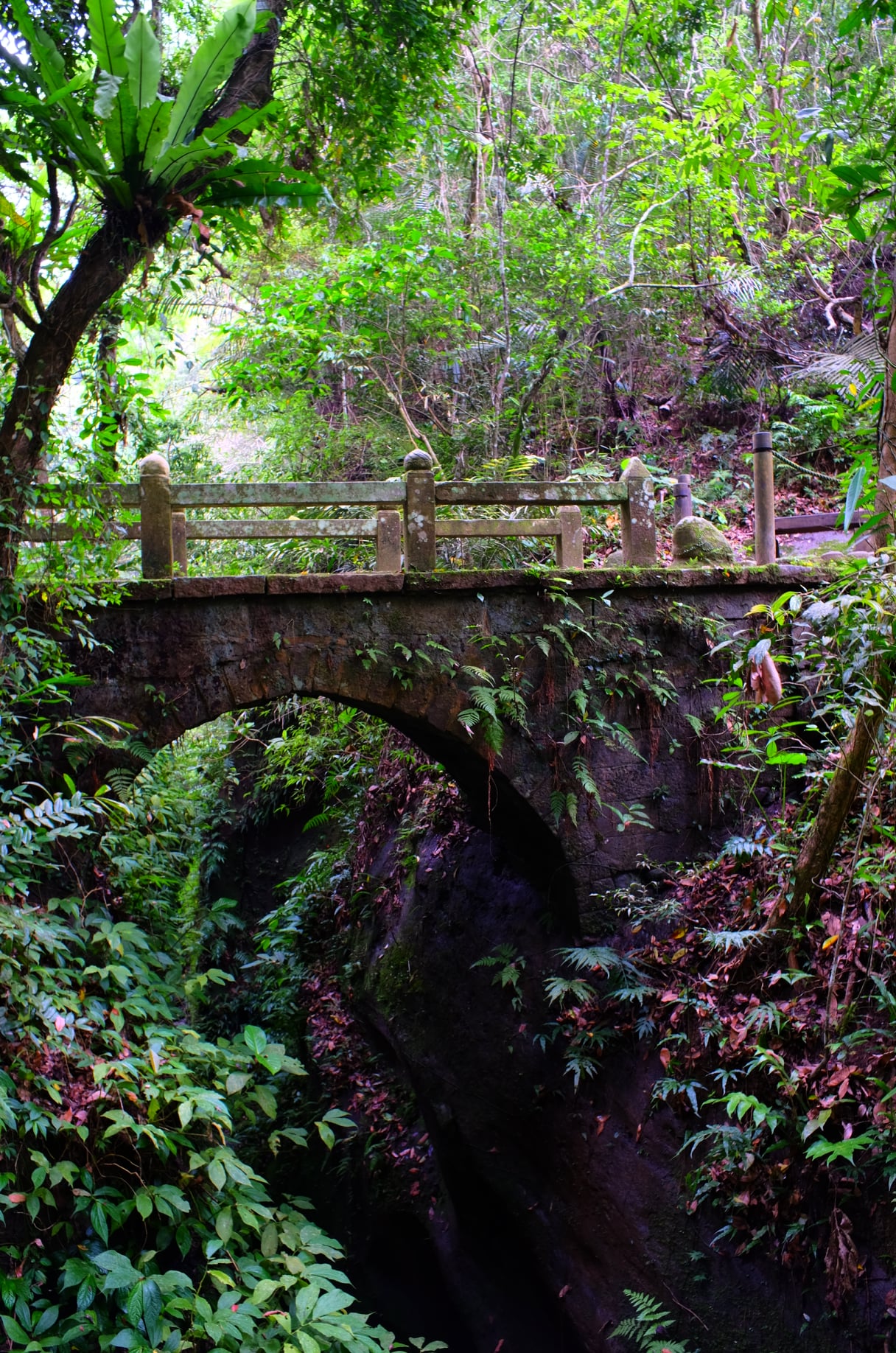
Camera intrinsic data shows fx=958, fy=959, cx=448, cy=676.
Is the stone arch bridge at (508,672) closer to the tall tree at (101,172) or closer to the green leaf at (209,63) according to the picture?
the tall tree at (101,172)

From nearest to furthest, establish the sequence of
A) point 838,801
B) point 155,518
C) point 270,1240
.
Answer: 1. point 838,801
2. point 270,1240
3. point 155,518

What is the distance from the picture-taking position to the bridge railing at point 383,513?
20.7ft

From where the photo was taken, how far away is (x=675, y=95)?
1368cm

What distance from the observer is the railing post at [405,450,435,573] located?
22.3 ft

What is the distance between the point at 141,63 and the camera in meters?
4.92

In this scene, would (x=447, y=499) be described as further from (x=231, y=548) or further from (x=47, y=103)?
(x=231, y=548)

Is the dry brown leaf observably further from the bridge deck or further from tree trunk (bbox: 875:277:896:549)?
the bridge deck

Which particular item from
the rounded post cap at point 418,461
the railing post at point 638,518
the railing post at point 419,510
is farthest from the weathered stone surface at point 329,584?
the railing post at point 638,518

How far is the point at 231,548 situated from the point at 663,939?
A: 6.95 meters

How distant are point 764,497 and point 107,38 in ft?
18.0

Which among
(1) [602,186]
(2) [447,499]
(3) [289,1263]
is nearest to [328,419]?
(1) [602,186]

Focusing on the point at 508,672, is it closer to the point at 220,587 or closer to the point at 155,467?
the point at 220,587

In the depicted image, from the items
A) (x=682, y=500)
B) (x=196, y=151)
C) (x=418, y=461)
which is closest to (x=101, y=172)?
(x=196, y=151)

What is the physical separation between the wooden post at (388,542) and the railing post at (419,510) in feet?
0.24
